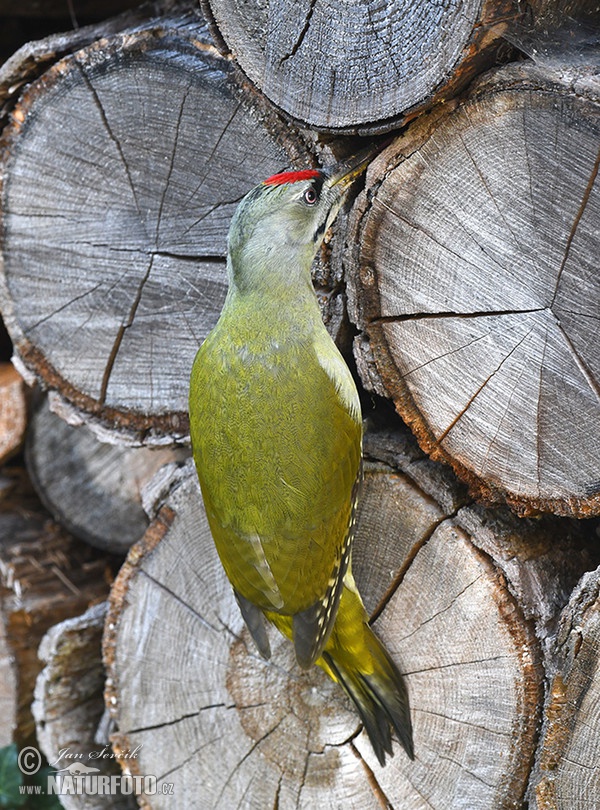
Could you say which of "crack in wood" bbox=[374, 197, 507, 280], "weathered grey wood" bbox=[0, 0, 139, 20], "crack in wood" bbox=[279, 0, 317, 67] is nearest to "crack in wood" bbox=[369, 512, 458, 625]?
A: "crack in wood" bbox=[374, 197, 507, 280]

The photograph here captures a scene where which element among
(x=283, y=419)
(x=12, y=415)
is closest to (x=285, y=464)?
(x=283, y=419)

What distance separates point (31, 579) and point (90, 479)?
403mm

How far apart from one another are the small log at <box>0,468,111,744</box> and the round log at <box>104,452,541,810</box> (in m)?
0.52

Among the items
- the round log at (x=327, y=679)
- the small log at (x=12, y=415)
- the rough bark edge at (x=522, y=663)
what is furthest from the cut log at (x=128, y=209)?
the rough bark edge at (x=522, y=663)

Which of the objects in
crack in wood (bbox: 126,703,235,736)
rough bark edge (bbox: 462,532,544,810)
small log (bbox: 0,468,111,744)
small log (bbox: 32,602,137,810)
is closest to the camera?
rough bark edge (bbox: 462,532,544,810)

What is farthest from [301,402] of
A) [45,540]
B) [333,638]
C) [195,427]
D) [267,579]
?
[45,540]

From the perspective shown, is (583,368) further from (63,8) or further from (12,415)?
(63,8)

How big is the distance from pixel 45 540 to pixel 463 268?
197 centimetres

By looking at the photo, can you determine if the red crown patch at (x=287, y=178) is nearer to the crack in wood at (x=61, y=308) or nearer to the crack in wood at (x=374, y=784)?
the crack in wood at (x=61, y=308)

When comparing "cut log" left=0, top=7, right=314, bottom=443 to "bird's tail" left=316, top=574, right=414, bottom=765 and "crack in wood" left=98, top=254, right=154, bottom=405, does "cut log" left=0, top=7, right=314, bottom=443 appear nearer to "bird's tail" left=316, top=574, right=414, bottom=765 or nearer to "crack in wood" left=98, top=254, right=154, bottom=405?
"crack in wood" left=98, top=254, right=154, bottom=405

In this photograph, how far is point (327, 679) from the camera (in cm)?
231

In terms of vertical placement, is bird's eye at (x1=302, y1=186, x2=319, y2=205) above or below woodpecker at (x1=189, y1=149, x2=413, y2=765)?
above

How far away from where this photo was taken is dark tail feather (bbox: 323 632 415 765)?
2.17 m

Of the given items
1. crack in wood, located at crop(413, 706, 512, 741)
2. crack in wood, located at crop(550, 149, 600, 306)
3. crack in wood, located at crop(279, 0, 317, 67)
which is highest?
crack in wood, located at crop(279, 0, 317, 67)
